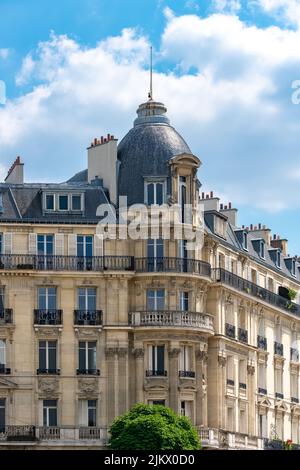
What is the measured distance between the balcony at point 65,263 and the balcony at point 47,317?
2.17 meters

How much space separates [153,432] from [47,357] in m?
8.30

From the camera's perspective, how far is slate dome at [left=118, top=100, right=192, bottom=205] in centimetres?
7056

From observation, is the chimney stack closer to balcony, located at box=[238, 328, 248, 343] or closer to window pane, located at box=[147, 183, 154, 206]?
window pane, located at box=[147, 183, 154, 206]

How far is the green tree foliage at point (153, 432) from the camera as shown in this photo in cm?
6122

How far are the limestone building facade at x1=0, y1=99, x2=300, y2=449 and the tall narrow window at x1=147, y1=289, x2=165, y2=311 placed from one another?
0.17 feet

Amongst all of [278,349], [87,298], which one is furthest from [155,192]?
[278,349]

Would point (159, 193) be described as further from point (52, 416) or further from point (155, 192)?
point (52, 416)

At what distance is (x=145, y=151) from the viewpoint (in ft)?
234

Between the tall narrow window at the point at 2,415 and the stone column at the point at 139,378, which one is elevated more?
the stone column at the point at 139,378

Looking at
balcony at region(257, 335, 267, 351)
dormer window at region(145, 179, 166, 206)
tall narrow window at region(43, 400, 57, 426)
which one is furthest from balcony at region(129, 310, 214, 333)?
balcony at region(257, 335, 267, 351)

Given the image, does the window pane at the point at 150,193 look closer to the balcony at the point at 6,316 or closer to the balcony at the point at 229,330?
the balcony at the point at 229,330

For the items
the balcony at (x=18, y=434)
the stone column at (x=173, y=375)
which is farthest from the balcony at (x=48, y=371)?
the stone column at (x=173, y=375)

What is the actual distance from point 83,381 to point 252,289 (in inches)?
591

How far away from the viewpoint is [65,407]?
2625 inches
